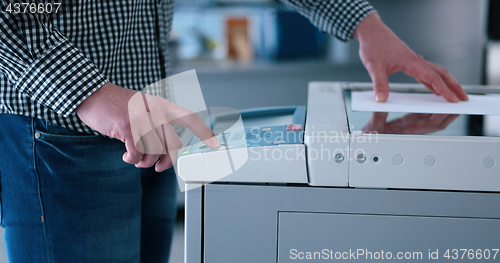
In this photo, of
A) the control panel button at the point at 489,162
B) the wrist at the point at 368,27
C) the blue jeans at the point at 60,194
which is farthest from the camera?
the wrist at the point at 368,27

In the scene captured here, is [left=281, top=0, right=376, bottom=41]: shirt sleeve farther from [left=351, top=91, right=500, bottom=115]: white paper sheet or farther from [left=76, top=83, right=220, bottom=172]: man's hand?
[left=76, top=83, right=220, bottom=172]: man's hand

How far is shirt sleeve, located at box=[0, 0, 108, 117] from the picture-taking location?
0.47 metres

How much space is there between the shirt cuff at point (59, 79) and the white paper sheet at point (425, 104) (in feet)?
1.09

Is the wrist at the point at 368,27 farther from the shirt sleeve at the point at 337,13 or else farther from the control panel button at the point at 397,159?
the control panel button at the point at 397,159

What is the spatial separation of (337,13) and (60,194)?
1.72ft

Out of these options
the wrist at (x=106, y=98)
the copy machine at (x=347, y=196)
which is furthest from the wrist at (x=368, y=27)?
the wrist at (x=106, y=98)

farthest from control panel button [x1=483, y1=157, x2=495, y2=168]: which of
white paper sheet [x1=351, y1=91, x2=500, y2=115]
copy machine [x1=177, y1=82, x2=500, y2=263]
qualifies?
white paper sheet [x1=351, y1=91, x2=500, y2=115]

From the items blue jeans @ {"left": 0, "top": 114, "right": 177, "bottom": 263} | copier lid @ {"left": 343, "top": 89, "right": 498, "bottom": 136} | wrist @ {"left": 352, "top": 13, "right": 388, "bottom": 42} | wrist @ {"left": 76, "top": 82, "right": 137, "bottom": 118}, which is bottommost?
blue jeans @ {"left": 0, "top": 114, "right": 177, "bottom": 263}

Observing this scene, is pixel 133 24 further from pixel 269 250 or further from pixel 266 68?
pixel 266 68

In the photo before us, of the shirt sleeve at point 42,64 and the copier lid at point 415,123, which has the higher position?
the shirt sleeve at point 42,64

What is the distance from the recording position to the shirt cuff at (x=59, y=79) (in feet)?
1.56

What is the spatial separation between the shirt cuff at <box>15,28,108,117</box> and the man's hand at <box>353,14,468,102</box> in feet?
1.26

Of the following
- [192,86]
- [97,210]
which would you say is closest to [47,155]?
[97,210]

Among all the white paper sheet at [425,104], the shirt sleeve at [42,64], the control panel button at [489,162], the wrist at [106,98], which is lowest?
the control panel button at [489,162]
